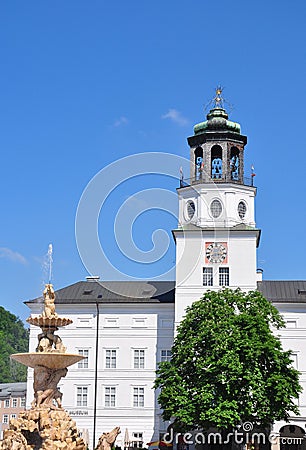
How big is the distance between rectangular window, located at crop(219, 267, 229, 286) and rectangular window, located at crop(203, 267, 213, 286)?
614 millimetres

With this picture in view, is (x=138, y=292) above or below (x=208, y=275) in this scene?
below

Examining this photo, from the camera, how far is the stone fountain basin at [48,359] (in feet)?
86.8

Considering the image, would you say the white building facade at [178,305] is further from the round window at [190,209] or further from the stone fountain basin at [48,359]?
the stone fountain basin at [48,359]

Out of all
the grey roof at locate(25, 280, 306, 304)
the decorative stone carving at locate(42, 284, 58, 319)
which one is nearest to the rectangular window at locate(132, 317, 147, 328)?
the grey roof at locate(25, 280, 306, 304)

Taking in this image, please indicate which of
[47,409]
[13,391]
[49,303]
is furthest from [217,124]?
[13,391]

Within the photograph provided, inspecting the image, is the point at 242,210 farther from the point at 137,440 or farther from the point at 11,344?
the point at 11,344

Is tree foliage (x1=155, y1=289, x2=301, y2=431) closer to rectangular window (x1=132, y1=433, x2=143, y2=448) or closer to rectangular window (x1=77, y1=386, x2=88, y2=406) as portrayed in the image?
rectangular window (x1=132, y1=433, x2=143, y2=448)

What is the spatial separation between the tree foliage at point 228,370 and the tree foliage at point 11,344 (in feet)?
252

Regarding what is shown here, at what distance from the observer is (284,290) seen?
53312 mm

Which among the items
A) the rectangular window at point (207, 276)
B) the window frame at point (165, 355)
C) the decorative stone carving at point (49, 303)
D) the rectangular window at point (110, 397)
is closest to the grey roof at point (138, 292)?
the window frame at point (165, 355)

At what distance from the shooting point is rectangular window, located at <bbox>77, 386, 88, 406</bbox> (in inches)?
2073

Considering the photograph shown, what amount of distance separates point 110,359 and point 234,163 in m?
16.7

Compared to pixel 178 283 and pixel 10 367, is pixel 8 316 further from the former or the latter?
pixel 178 283

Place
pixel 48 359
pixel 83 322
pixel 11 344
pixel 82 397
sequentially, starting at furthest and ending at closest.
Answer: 1. pixel 11 344
2. pixel 83 322
3. pixel 82 397
4. pixel 48 359
